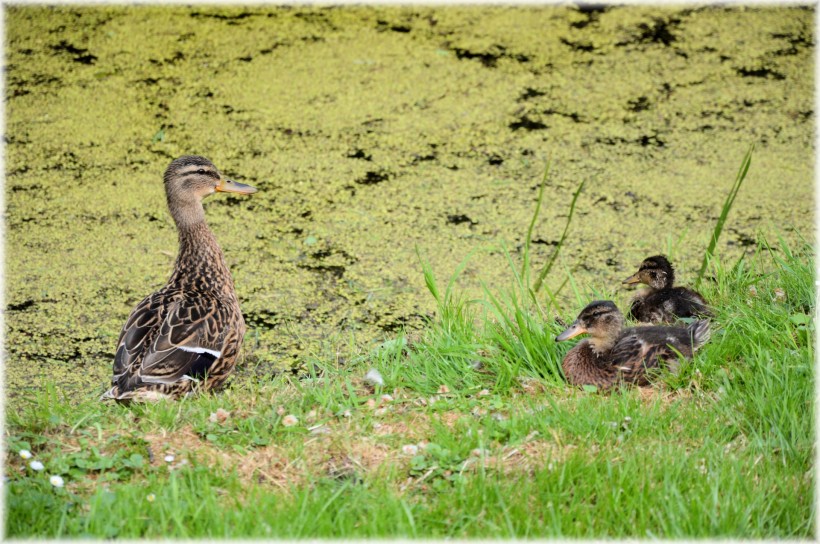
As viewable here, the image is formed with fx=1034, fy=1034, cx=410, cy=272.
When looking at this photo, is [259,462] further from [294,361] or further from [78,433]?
[294,361]

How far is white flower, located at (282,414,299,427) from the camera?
11.0 feet

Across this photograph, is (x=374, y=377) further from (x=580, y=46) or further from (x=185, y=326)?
(x=580, y=46)

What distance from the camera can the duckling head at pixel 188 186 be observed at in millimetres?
4461

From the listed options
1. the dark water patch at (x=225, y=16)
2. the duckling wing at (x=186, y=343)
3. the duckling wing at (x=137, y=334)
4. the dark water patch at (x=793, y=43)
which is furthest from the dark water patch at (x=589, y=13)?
the duckling wing at (x=137, y=334)

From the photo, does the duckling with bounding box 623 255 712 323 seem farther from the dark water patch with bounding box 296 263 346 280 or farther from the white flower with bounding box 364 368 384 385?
the dark water patch with bounding box 296 263 346 280

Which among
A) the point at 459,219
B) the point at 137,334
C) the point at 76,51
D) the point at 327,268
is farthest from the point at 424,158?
the point at 76,51

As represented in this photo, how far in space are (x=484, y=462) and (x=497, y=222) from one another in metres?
2.47

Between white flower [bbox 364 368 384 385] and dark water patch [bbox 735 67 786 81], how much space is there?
3.84m

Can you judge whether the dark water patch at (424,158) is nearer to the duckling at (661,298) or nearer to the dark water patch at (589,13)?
the duckling at (661,298)

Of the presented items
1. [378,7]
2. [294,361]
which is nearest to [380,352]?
[294,361]

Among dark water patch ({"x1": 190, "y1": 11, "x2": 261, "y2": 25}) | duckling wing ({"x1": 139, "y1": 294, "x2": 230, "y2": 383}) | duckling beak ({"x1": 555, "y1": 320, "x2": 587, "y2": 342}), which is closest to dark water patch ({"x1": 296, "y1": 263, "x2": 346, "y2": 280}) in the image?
duckling wing ({"x1": 139, "y1": 294, "x2": 230, "y2": 383})

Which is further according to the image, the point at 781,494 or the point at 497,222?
the point at 497,222

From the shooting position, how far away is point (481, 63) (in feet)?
21.5

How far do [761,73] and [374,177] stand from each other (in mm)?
2670
